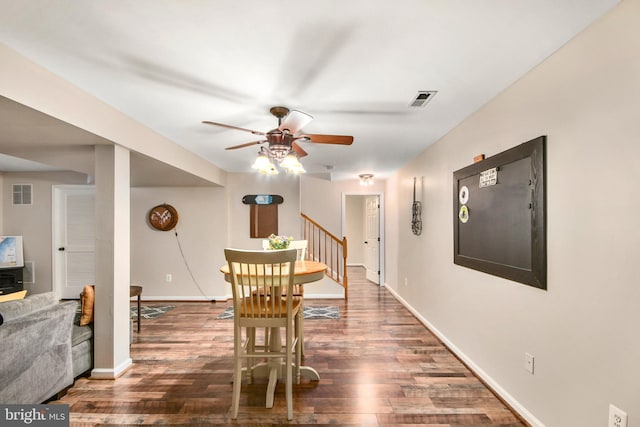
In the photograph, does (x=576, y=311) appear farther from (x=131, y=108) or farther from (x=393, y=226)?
(x=393, y=226)

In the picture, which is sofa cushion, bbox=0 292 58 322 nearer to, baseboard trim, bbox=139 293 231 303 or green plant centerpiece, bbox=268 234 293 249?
green plant centerpiece, bbox=268 234 293 249

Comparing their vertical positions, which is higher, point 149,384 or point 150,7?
point 150,7

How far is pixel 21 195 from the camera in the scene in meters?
5.49

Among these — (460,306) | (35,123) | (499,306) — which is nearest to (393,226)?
(460,306)

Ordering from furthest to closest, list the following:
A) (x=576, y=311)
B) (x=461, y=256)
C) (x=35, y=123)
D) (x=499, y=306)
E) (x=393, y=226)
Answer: (x=393, y=226) < (x=461, y=256) < (x=499, y=306) < (x=35, y=123) < (x=576, y=311)

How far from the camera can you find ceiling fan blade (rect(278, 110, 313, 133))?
7.50 feet

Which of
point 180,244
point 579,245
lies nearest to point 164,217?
point 180,244

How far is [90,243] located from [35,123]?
397 centimetres

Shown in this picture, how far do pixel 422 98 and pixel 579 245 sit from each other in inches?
57.2

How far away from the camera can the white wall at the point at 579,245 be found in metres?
1.45

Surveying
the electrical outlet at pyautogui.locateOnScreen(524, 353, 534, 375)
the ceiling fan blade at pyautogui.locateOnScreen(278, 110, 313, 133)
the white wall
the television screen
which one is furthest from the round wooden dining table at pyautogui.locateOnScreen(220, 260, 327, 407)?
the television screen

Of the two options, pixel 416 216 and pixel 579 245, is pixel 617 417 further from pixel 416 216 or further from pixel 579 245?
pixel 416 216

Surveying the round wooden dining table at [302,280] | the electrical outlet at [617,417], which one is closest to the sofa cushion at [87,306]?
the round wooden dining table at [302,280]

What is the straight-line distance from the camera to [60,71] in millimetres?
2084
